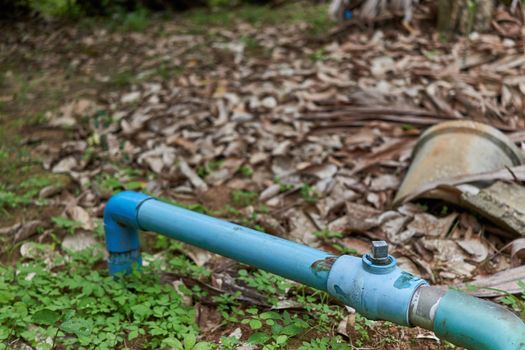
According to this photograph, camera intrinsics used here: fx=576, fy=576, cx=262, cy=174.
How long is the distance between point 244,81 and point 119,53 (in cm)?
180

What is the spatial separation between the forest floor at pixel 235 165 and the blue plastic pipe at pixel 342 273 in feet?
0.82

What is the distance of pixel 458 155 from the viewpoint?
2906mm

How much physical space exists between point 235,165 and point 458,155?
1.32 metres

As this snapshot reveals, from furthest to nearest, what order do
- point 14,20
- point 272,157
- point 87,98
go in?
1. point 14,20
2. point 87,98
3. point 272,157

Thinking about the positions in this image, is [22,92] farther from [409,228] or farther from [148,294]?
[409,228]

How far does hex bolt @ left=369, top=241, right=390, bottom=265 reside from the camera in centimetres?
167

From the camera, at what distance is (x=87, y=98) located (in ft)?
15.2

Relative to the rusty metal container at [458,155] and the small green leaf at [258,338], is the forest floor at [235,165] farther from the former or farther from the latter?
the rusty metal container at [458,155]

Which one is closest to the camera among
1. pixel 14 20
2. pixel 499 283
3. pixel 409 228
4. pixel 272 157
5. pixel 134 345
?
pixel 134 345

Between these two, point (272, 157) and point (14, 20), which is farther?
point (14, 20)

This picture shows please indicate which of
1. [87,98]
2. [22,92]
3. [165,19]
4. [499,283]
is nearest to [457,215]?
[499,283]

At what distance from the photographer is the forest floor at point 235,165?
2.14 m

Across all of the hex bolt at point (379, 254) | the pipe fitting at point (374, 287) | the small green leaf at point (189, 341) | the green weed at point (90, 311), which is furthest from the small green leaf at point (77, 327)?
the hex bolt at point (379, 254)

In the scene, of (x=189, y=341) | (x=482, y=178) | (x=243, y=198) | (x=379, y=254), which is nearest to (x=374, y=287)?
(x=379, y=254)
